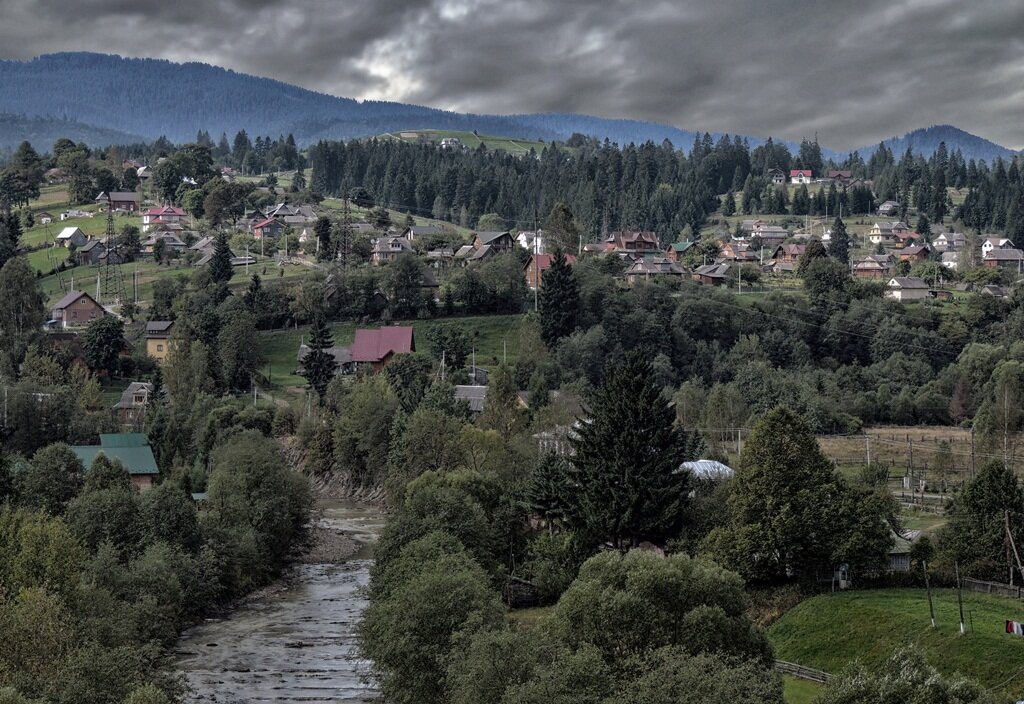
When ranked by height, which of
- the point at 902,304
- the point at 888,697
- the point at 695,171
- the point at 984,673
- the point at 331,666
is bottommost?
the point at 331,666

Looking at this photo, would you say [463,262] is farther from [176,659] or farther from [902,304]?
[176,659]

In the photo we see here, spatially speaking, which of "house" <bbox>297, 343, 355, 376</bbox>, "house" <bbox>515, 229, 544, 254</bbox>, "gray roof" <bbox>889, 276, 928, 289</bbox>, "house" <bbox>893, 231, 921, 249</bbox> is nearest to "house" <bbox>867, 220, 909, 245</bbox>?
"house" <bbox>893, 231, 921, 249</bbox>

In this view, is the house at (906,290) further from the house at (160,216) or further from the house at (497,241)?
the house at (160,216)

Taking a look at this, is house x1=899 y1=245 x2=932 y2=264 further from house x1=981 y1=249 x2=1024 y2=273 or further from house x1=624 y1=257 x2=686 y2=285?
house x1=624 y1=257 x2=686 y2=285

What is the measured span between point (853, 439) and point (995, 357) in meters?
19.1

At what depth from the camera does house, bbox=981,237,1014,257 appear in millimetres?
134125

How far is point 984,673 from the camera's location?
29.0 m

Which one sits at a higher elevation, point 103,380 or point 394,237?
point 394,237

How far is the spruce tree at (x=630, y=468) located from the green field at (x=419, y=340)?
38.9m

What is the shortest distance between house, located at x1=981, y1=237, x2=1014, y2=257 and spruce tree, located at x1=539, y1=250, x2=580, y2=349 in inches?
2693

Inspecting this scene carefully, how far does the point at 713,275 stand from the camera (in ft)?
365

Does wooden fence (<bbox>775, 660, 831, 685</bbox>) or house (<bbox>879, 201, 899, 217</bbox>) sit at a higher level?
house (<bbox>879, 201, 899, 217</bbox>)

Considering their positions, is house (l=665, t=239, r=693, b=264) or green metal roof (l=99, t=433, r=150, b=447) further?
house (l=665, t=239, r=693, b=264)

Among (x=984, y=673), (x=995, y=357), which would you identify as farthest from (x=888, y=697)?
(x=995, y=357)
